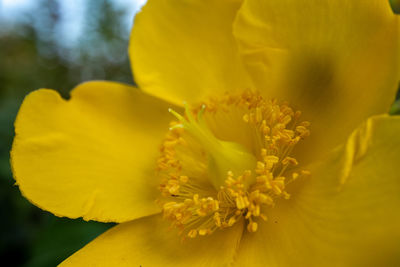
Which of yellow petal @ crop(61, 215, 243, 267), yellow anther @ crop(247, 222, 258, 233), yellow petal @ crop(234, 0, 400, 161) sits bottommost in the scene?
yellow petal @ crop(61, 215, 243, 267)

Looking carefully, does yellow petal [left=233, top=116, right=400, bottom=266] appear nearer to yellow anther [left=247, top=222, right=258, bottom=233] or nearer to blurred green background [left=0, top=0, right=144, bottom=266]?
yellow anther [left=247, top=222, right=258, bottom=233]

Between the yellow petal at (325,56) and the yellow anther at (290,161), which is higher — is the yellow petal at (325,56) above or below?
above

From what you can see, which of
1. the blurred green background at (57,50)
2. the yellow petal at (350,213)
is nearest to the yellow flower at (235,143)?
the yellow petal at (350,213)

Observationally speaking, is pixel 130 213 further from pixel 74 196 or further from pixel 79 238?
pixel 79 238

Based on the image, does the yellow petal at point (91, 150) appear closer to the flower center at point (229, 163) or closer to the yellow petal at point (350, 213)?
the flower center at point (229, 163)

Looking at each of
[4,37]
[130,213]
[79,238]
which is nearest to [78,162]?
[130,213]

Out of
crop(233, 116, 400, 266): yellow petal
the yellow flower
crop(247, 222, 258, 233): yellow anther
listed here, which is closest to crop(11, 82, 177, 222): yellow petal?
the yellow flower

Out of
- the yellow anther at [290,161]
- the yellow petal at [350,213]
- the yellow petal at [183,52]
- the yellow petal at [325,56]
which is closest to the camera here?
the yellow petal at [350,213]

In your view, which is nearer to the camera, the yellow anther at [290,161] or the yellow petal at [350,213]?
the yellow petal at [350,213]
